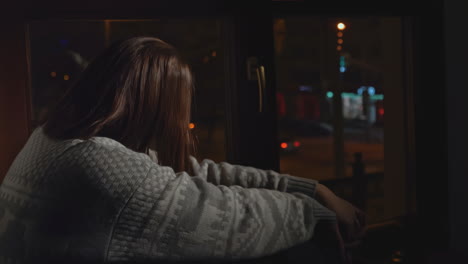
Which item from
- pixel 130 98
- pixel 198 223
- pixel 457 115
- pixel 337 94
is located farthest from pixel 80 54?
pixel 337 94

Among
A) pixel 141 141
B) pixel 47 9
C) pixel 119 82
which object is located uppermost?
pixel 47 9

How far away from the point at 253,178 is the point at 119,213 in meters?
0.42

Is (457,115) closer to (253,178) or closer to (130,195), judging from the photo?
(253,178)

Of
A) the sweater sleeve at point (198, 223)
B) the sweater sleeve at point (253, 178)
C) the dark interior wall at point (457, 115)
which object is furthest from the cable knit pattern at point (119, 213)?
the dark interior wall at point (457, 115)

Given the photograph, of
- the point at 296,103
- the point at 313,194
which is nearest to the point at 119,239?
the point at 313,194

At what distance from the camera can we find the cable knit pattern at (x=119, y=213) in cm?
79

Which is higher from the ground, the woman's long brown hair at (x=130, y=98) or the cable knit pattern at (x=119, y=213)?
the woman's long brown hair at (x=130, y=98)

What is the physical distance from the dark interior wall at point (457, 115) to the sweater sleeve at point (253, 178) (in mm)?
1578

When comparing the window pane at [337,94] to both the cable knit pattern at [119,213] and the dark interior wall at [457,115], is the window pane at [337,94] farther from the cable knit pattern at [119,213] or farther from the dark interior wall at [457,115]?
the cable knit pattern at [119,213]

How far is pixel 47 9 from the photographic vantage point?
1646 mm

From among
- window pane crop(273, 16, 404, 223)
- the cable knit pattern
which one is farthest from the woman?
window pane crop(273, 16, 404, 223)

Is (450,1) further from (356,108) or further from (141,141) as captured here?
(356,108)

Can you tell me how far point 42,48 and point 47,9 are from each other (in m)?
0.19

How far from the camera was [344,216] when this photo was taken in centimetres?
102
